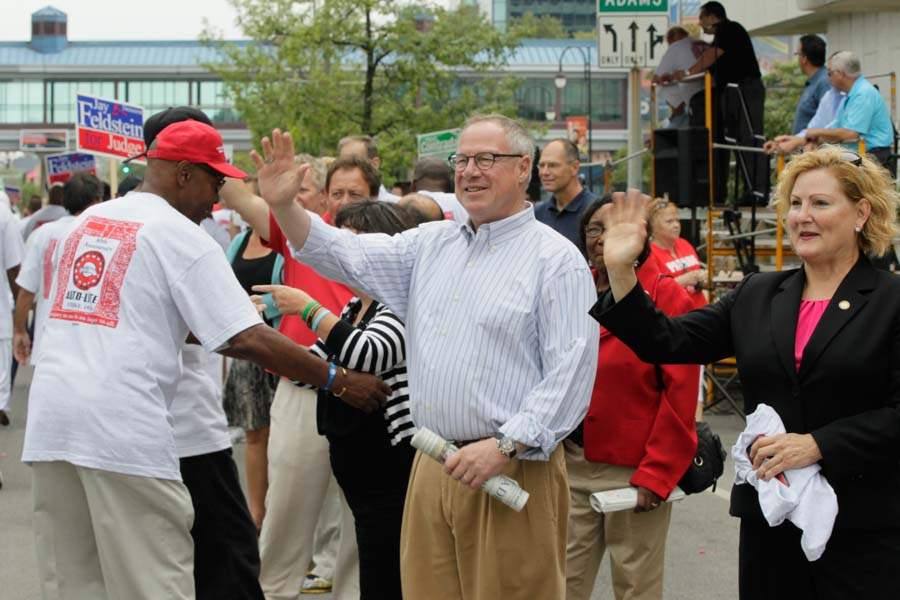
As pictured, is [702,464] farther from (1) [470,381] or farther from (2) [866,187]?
(2) [866,187]

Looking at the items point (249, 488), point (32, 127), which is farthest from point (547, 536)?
point (32, 127)

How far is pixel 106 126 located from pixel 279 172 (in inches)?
487

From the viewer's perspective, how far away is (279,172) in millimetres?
4570

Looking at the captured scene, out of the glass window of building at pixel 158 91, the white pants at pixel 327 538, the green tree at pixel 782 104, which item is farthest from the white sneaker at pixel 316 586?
the glass window of building at pixel 158 91

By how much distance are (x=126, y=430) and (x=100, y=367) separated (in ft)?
0.72

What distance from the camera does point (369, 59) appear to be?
32250 mm

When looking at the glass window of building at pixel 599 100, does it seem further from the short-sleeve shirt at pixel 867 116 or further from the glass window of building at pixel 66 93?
the short-sleeve shirt at pixel 867 116

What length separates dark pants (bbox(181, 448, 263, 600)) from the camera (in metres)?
5.58

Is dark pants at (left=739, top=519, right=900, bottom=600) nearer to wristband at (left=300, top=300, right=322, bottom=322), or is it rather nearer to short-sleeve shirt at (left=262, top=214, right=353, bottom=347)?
wristband at (left=300, top=300, right=322, bottom=322)

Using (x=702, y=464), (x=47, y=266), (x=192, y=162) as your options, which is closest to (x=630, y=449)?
(x=702, y=464)

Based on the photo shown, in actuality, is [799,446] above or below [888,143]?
below

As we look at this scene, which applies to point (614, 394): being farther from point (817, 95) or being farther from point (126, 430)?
point (817, 95)

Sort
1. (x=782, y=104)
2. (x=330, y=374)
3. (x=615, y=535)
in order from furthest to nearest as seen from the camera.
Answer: (x=782, y=104)
(x=615, y=535)
(x=330, y=374)

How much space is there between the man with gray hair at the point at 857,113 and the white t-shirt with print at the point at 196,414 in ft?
27.2
